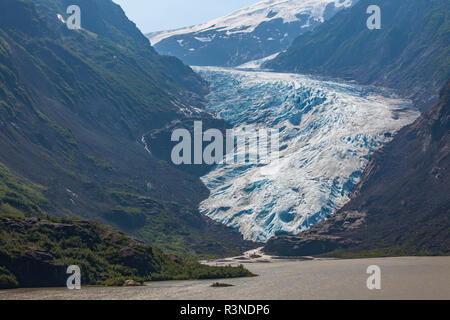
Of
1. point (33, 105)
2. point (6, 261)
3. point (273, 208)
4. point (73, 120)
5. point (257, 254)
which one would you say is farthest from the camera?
point (73, 120)

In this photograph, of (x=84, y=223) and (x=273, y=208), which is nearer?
(x=84, y=223)

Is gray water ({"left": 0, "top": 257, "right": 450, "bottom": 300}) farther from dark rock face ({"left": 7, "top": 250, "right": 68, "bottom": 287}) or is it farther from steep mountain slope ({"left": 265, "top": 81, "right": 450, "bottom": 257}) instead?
steep mountain slope ({"left": 265, "top": 81, "right": 450, "bottom": 257})

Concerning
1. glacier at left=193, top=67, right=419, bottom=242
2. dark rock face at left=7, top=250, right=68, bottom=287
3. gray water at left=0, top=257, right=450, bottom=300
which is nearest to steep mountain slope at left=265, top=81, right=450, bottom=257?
glacier at left=193, top=67, right=419, bottom=242

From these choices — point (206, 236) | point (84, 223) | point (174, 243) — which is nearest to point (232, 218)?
point (206, 236)

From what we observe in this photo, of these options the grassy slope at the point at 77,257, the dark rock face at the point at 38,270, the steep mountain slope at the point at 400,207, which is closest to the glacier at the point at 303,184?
the steep mountain slope at the point at 400,207

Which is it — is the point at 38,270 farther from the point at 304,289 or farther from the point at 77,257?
the point at 304,289

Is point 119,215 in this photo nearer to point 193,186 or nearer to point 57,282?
point 193,186
